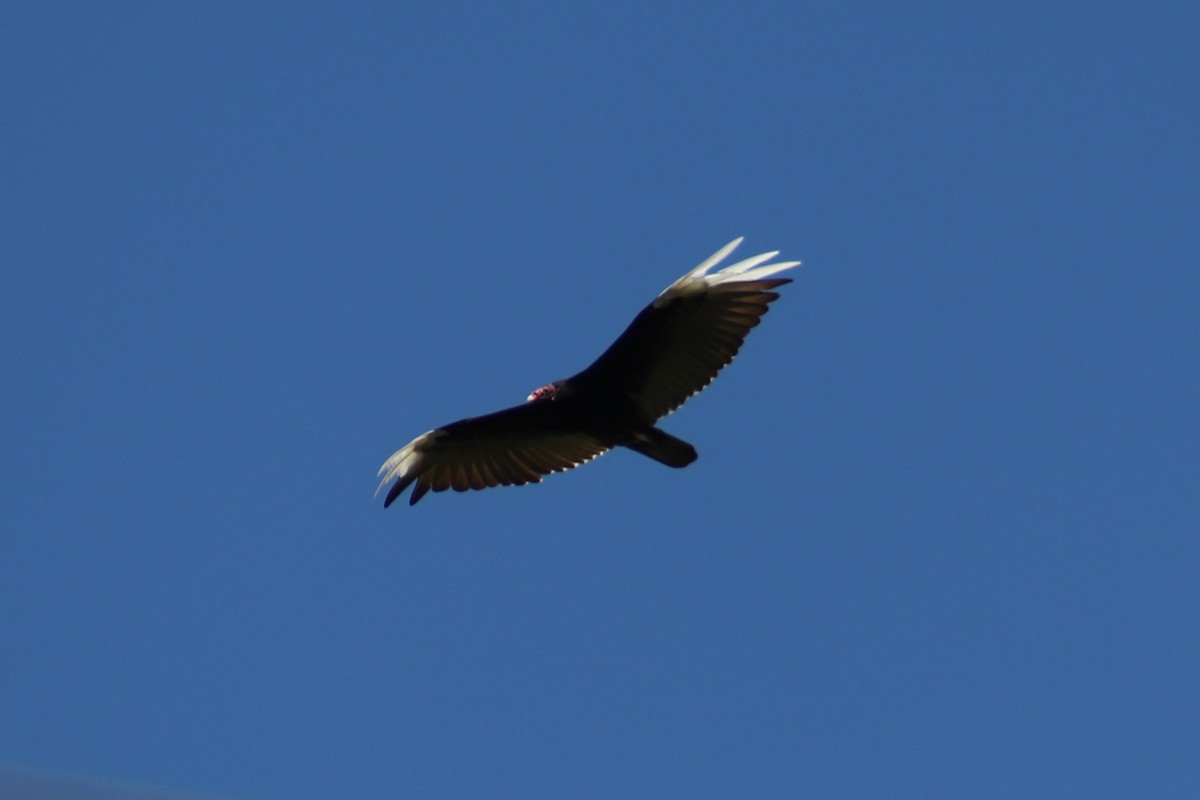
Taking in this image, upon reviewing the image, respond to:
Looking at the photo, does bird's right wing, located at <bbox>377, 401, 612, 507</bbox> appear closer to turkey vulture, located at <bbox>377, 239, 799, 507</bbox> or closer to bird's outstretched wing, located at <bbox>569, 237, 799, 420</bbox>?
turkey vulture, located at <bbox>377, 239, 799, 507</bbox>

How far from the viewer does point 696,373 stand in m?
12.8

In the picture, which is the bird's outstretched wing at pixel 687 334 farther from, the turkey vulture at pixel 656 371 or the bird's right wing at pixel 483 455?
the bird's right wing at pixel 483 455

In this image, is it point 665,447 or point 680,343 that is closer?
point 665,447

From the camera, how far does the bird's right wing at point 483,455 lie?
13.1 m

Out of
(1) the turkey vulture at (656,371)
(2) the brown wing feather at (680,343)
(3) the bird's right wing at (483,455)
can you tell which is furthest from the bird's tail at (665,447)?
(3) the bird's right wing at (483,455)

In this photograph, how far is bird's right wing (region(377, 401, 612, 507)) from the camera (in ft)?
42.9

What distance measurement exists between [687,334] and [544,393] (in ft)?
4.57

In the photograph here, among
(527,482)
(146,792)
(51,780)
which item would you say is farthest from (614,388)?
(146,792)

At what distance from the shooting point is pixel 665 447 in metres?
12.4

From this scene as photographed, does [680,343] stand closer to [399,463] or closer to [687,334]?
[687,334]

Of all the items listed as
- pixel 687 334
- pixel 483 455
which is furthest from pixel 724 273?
pixel 483 455

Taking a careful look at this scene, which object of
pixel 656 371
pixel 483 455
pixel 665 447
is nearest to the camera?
pixel 665 447

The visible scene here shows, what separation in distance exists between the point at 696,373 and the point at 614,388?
789 mm

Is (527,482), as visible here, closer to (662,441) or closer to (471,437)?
(471,437)
